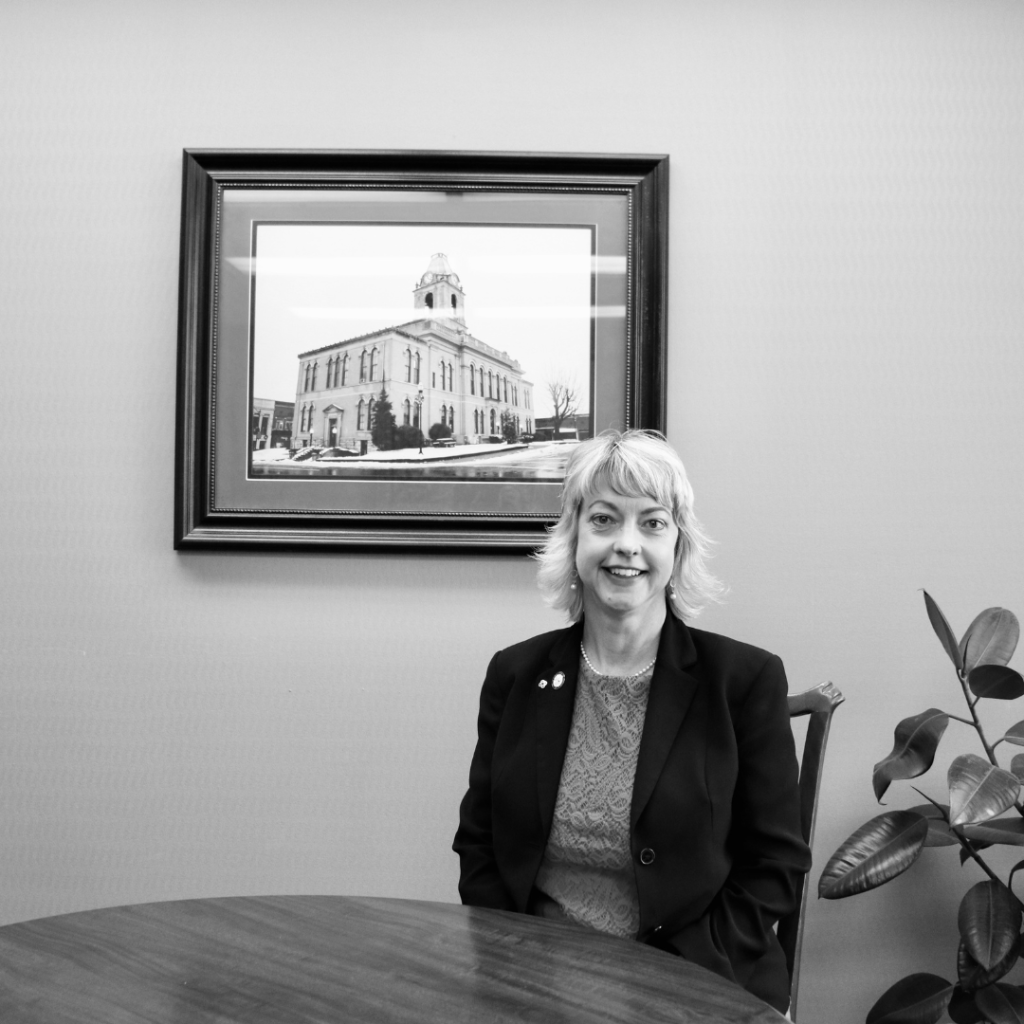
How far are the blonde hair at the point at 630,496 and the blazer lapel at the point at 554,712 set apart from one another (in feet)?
0.33

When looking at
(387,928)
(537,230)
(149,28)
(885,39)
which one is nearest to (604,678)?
(387,928)

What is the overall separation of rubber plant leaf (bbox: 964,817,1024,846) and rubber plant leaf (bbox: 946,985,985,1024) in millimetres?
320

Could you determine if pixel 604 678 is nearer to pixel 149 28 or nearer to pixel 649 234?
pixel 649 234

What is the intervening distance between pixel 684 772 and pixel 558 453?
983 millimetres

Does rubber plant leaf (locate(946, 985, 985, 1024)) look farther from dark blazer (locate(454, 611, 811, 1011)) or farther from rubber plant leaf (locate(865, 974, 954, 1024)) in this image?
dark blazer (locate(454, 611, 811, 1011))

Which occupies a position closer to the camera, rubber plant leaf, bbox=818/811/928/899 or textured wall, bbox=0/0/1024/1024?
rubber plant leaf, bbox=818/811/928/899

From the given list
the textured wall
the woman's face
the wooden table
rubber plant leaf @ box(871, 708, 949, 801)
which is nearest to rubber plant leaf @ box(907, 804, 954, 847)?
rubber plant leaf @ box(871, 708, 949, 801)

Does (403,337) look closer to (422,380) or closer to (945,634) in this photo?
(422,380)

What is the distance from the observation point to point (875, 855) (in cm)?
195

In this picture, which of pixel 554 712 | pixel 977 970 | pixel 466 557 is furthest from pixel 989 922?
pixel 466 557

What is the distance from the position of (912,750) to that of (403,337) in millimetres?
1477

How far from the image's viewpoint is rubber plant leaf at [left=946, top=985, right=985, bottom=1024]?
2006mm

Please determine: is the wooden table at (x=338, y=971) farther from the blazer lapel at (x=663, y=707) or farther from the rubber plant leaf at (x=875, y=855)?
the rubber plant leaf at (x=875, y=855)

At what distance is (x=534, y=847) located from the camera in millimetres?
1580
